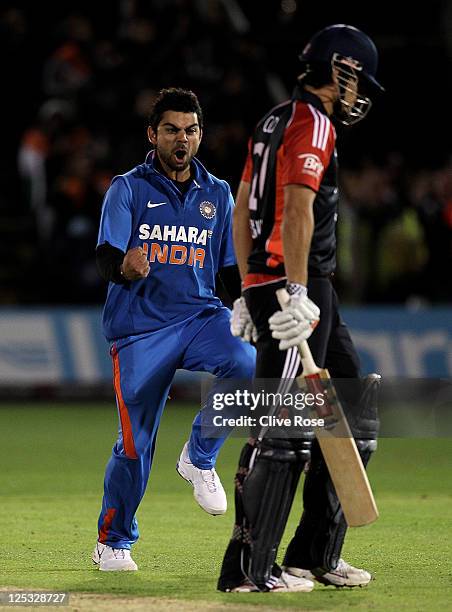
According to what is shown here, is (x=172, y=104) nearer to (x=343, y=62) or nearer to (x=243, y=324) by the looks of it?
(x=343, y=62)

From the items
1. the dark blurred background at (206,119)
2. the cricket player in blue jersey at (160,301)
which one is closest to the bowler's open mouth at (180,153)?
the cricket player in blue jersey at (160,301)

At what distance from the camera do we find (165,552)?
22.0 ft

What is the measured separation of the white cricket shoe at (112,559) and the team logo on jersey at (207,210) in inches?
67.7

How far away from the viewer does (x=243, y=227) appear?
5684 mm

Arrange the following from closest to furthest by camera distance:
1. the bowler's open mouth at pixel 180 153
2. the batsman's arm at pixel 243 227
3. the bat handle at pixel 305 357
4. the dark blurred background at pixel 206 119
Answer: the bat handle at pixel 305 357
the batsman's arm at pixel 243 227
the bowler's open mouth at pixel 180 153
the dark blurred background at pixel 206 119

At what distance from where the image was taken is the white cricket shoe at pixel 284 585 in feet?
18.2

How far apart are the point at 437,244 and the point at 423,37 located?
515cm

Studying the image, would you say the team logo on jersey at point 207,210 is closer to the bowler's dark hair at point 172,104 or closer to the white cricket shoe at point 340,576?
the bowler's dark hair at point 172,104

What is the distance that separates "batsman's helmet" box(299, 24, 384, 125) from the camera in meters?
5.52

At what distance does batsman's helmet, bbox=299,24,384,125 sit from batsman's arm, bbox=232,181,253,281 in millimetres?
559

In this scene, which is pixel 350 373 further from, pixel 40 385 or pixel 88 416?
pixel 40 385

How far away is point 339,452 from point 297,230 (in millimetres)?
958

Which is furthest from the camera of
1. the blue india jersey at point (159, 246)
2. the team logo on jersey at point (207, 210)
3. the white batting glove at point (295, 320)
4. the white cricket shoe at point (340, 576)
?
the team logo on jersey at point (207, 210)

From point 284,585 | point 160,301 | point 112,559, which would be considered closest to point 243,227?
point 160,301
